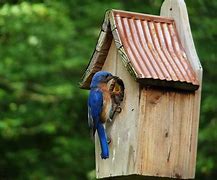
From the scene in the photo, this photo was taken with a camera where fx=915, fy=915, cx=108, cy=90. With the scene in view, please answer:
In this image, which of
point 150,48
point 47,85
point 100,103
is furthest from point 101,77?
point 47,85

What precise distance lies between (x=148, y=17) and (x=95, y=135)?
0.75m

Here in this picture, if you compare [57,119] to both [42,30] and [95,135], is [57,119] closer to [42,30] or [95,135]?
[42,30]

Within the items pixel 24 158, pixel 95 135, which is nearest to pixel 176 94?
pixel 95 135

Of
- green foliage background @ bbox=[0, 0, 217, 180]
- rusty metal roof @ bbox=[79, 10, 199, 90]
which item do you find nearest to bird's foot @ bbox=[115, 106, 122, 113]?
rusty metal roof @ bbox=[79, 10, 199, 90]

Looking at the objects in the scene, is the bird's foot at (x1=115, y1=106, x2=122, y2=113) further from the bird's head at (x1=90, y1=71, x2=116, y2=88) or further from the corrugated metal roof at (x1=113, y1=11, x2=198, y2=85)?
the corrugated metal roof at (x1=113, y1=11, x2=198, y2=85)

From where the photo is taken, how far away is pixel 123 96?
4.91 metres

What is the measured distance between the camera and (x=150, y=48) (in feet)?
15.9

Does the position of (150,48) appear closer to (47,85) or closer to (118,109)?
(118,109)

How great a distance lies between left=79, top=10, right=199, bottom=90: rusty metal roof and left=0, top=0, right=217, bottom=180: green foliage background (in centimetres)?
454

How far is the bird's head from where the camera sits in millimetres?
4926

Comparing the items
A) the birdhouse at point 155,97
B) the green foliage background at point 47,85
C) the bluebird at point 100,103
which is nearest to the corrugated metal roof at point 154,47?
the birdhouse at point 155,97

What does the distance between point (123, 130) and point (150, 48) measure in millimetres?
458

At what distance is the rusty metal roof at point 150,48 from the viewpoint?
4684 mm

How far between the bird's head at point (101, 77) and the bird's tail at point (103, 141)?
228 millimetres
